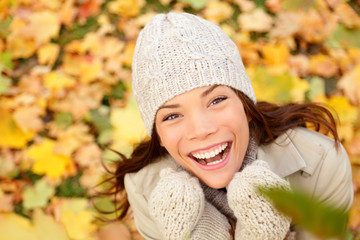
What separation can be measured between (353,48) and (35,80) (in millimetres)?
2065

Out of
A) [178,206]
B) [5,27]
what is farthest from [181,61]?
[5,27]

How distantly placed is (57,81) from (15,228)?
101 cm

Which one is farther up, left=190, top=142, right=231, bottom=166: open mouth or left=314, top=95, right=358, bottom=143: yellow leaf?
left=190, top=142, right=231, bottom=166: open mouth

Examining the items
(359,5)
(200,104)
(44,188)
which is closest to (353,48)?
(359,5)

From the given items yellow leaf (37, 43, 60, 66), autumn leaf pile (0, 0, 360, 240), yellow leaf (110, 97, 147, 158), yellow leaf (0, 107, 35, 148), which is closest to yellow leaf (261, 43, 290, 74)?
autumn leaf pile (0, 0, 360, 240)

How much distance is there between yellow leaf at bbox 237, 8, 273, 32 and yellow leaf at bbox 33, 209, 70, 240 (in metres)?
1.70

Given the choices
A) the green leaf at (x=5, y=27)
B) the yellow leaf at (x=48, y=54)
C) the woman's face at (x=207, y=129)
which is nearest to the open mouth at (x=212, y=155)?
the woman's face at (x=207, y=129)

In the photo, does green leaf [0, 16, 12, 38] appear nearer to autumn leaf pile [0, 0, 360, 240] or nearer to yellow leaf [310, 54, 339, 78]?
autumn leaf pile [0, 0, 360, 240]

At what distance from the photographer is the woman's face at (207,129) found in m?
1.12

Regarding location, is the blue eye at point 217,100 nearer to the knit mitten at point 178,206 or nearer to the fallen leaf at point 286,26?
the knit mitten at point 178,206

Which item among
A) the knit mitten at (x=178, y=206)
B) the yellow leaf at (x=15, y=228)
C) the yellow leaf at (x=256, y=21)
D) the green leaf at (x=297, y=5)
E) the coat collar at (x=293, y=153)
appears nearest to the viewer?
the knit mitten at (x=178, y=206)

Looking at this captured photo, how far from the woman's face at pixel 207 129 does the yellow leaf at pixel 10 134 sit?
1375 mm

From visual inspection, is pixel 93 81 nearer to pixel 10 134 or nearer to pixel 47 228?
pixel 10 134

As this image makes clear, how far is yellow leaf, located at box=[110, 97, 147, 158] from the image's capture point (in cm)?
216
